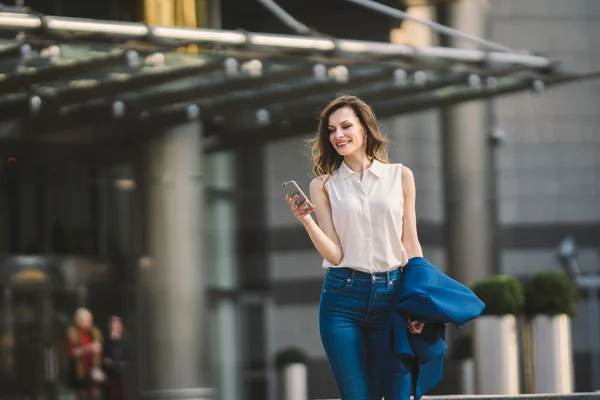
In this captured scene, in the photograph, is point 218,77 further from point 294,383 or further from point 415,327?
point 415,327

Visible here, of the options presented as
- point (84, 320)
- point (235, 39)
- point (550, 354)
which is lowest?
point (550, 354)

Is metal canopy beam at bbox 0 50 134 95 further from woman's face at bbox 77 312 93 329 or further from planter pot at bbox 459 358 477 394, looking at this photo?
planter pot at bbox 459 358 477 394

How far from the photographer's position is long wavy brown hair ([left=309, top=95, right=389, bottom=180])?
4.68 metres

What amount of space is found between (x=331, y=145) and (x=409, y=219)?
0.41 m

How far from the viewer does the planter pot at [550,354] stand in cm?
1248

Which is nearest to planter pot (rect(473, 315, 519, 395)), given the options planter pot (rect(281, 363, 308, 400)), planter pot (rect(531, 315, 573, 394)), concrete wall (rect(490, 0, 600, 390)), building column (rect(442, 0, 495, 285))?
planter pot (rect(531, 315, 573, 394))

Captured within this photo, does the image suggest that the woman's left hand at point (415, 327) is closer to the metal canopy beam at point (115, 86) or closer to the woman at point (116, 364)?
the metal canopy beam at point (115, 86)

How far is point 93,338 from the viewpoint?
53.6ft

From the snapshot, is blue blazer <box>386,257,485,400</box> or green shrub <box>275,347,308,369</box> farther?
green shrub <box>275,347,308,369</box>

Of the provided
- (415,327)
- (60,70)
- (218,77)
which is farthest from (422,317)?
(218,77)

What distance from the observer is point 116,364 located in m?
16.3

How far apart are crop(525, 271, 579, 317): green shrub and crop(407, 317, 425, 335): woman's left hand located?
27.6ft

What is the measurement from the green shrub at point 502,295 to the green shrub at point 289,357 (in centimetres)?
614

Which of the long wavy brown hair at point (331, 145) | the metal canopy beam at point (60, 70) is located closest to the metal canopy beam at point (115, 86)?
the metal canopy beam at point (60, 70)
